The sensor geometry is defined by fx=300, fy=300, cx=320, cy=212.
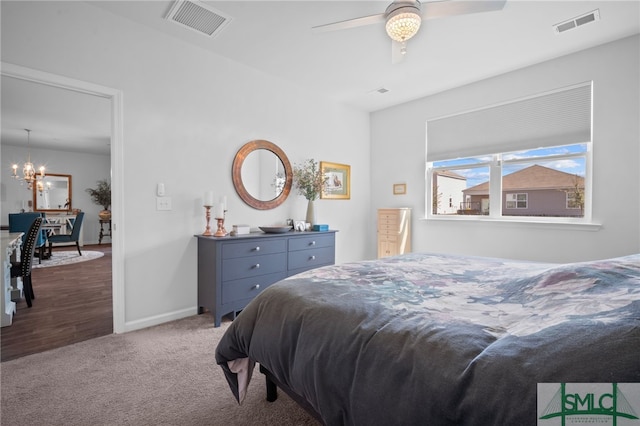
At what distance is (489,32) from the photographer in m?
2.78

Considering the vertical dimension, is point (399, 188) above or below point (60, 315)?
above

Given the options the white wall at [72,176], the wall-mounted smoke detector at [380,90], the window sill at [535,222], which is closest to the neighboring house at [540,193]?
the window sill at [535,222]

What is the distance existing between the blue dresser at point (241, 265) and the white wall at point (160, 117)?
0.85 ft

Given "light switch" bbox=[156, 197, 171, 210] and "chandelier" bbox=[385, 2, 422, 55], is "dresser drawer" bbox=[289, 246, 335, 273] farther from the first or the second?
"chandelier" bbox=[385, 2, 422, 55]

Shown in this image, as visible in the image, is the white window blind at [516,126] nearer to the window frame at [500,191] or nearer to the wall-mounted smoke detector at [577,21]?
the window frame at [500,191]

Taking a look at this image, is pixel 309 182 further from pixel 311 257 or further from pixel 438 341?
pixel 438 341

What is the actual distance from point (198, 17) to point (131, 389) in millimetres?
2892

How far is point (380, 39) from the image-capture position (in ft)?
9.61

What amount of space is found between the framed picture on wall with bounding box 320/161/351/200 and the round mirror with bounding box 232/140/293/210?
2.15ft

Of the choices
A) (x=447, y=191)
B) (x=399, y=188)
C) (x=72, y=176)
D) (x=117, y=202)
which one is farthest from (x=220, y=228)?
(x=72, y=176)

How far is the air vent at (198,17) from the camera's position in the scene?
2.47 m

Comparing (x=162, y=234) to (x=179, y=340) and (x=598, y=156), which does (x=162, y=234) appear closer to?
(x=179, y=340)

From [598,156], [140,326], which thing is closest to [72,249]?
[140,326]

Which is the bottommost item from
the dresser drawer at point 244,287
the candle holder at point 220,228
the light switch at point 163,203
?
the dresser drawer at point 244,287
